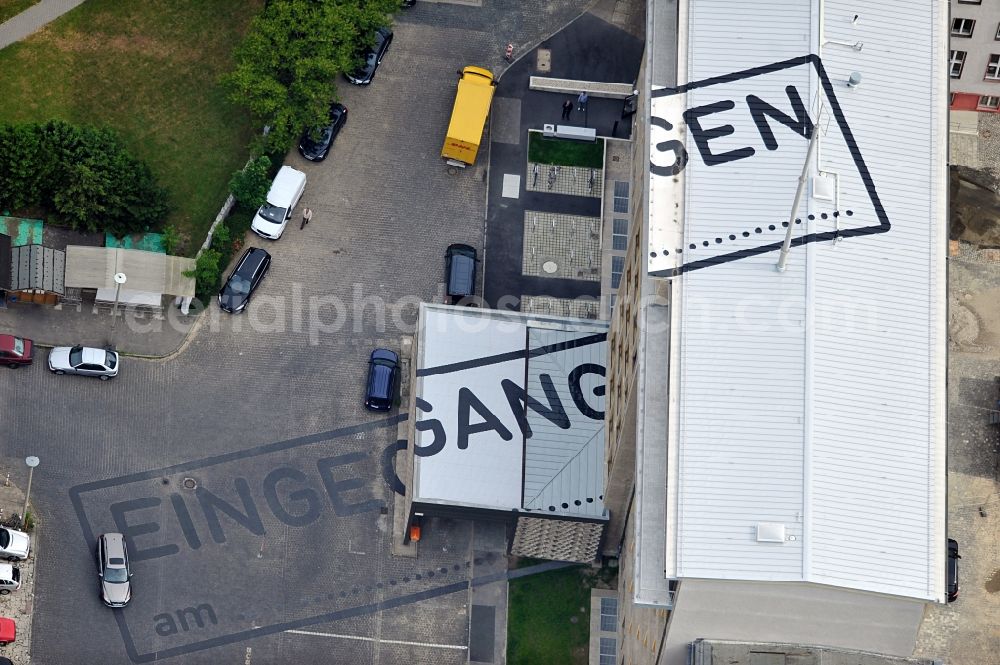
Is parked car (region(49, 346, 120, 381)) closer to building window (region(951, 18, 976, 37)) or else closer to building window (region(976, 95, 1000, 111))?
building window (region(951, 18, 976, 37))

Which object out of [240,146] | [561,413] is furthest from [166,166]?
[561,413]

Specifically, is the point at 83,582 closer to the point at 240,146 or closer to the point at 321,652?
the point at 321,652

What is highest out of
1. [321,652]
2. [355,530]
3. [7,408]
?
[7,408]

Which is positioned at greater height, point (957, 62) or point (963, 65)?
point (957, 62)

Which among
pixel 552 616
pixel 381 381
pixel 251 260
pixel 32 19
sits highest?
pixel 32 19

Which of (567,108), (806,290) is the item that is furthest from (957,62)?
(806,290)

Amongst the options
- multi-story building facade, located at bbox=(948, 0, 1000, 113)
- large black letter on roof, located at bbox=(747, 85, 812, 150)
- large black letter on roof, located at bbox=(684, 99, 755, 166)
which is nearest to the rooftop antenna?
large black letter on roof, located at bbox=(747, 85, 812, 150)

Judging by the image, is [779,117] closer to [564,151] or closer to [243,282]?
[564,151]
